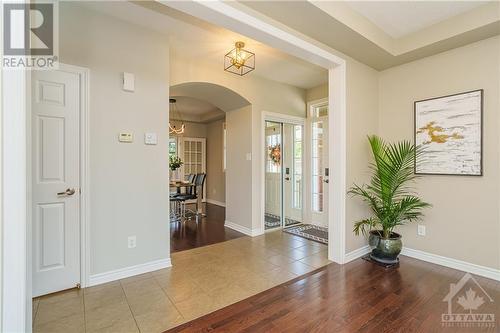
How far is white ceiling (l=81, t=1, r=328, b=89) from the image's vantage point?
7.70ft

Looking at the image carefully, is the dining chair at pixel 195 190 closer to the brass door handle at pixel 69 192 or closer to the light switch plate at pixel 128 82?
the brass door handle at pixel 69 192

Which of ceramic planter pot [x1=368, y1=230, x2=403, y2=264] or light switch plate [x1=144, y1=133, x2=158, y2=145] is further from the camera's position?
ceramic planter pot [x1=368, y1=230, x2=403, y2=264]

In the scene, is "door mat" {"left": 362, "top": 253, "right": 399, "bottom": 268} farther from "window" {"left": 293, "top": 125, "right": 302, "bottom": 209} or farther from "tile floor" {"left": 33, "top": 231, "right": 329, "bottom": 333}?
"window" {"left": 293, "top": 125, "right": 302, "bottom": 209}

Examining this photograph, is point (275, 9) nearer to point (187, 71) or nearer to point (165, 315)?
point (187, 71)

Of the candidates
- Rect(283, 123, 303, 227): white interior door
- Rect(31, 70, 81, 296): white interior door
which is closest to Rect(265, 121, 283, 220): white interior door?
Rect(283, 123, 303, 227): white interior door

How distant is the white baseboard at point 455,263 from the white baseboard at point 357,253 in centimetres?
47

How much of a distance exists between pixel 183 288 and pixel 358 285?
5.63 ft

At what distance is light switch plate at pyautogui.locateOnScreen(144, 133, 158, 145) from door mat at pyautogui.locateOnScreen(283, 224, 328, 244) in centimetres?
275

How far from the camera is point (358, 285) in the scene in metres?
2.42

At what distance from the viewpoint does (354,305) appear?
2072mm

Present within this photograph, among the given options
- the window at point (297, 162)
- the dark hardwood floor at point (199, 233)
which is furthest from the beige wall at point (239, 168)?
the window at point (297, 162)

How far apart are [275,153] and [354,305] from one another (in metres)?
3.18

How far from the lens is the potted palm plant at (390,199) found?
2887mm

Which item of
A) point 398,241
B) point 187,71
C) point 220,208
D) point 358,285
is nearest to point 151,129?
point 187,71
